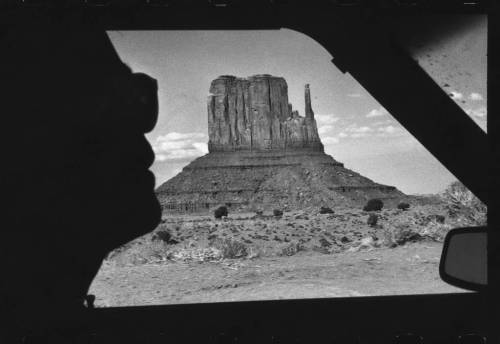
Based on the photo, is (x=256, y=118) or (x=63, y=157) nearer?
(x=63, y=157)

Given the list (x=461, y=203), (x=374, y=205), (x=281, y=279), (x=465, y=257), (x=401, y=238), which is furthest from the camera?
(x=374, y=205)

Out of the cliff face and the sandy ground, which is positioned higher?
the cliff face

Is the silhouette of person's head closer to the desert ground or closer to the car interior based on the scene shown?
the car interior

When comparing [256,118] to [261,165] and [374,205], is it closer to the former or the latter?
[261,165]

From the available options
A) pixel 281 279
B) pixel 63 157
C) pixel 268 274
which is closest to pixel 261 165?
pixel 268 274

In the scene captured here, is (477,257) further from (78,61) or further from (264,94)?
(264,94)

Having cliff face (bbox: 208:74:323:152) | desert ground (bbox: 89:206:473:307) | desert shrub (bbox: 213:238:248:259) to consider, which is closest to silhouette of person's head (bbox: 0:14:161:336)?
desert ground (bbox: 89:206:473:307)
